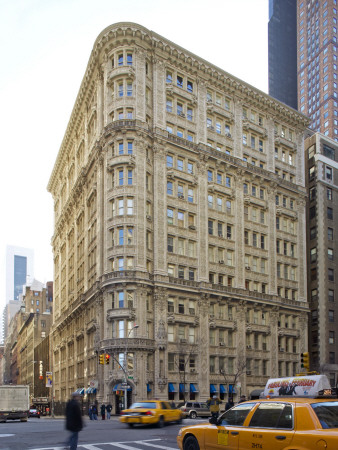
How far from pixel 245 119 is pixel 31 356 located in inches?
4131

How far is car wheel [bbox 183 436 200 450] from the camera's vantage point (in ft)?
42.3

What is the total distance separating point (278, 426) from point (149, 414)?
20.0m

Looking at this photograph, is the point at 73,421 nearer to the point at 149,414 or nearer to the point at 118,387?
the point at 149,414

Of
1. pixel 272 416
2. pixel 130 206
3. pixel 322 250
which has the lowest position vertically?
pixel 272 416

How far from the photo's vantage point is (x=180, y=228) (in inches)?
2712

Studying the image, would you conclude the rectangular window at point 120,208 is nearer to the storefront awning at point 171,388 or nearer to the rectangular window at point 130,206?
the rectangular window at point 130,206

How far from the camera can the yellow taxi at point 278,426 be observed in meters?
9.79

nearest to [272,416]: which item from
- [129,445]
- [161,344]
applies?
[129,445]

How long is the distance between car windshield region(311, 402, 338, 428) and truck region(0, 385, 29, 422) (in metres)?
36.9

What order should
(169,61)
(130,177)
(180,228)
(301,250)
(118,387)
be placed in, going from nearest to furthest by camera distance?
(118,387) → (130,177) → (180,228) → (169,61) → (301,250)

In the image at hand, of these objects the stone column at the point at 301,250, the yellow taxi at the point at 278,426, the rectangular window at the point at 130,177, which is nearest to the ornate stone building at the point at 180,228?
the stone column at the point at 301,250

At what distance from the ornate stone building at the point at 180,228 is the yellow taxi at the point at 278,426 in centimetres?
4580

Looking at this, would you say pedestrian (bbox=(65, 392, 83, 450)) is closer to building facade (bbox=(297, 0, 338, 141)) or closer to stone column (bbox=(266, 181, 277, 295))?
stone column (bbox=(266, 181, 277, 295))

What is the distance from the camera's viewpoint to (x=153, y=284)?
211ft
